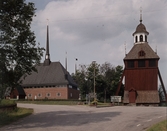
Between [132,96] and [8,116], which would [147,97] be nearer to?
[132,96]

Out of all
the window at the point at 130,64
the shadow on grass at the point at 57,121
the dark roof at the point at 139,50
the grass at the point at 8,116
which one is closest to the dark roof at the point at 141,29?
the dark roof at the point at 139,50

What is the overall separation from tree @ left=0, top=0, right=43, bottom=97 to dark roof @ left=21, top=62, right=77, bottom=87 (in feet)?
191

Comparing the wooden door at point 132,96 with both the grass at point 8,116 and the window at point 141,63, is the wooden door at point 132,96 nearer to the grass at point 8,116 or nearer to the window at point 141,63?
the window at point 141,63

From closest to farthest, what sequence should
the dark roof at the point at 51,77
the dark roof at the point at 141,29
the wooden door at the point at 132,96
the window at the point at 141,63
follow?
A: 1. the wooden door at the point at 132,96
2. the window at the point at 141,63
3. the dark roof at the point at 141,29
4. the dark roof at the point at 51,77

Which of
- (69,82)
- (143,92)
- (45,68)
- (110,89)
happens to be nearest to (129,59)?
(143,92)

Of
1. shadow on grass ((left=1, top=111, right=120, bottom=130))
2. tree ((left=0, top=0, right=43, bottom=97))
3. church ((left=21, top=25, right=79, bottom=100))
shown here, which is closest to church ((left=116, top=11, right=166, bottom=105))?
church ((left=21, top=25, right=79, bottom=100))

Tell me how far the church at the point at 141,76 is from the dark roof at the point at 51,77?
26906 millimetres

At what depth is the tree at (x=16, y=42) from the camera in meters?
18.6

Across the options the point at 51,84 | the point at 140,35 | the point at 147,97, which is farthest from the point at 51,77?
the point at 147,97

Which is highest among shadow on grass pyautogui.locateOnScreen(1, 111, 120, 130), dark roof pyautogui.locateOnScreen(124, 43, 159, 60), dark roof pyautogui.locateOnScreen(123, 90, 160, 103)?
dark roof pyautogui.locateOnScreen(124, 43, 159, 60)

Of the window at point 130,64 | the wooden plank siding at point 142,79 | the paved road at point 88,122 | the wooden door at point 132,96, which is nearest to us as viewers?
the paved road at point 88,122

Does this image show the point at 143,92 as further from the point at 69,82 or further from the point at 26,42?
the point at 26,42

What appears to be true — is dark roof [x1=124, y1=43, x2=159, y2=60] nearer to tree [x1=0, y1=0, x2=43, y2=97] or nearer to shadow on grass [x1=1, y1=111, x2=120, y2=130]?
shadow on grass [x1=1, y1=111, x2=120, y2=130]

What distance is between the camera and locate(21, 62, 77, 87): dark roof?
79.9 metres
